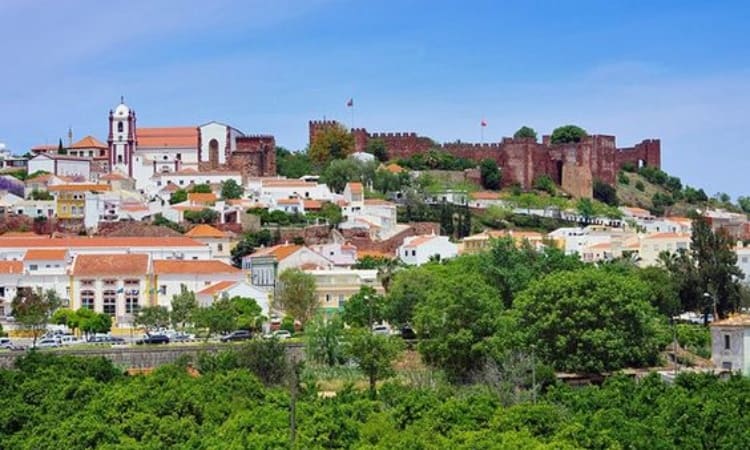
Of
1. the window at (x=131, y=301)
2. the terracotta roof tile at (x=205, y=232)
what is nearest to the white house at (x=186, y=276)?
the window at (x=131, y=301)

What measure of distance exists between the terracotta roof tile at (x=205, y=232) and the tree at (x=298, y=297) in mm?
9919

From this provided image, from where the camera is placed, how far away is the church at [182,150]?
3194 inches

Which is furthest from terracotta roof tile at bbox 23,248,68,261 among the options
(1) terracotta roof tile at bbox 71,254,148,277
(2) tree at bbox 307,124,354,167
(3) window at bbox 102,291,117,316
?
(2) tree at bbox 307,124,354,167

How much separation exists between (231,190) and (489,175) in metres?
20.9

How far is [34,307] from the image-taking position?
Answer: 162ft

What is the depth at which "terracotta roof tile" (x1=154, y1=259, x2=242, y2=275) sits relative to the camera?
54.2 m

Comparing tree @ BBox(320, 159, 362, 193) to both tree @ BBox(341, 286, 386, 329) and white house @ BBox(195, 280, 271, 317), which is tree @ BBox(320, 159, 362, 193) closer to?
white house @ BBox(195, 280, 271, 317)

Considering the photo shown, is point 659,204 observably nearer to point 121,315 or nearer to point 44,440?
point 121,315

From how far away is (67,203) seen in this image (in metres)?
69.1

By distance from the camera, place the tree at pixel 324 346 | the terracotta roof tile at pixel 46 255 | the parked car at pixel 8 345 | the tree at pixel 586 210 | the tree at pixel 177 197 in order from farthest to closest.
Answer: the tree at pixel 586 210 < the tree at pixel 177 197 < the terracotta roof tile at pixel 46 255 < the parked car at pixel 8 345 < the tree at pixel 324 346

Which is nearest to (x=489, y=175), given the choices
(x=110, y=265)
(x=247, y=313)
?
(x=110, y=265)

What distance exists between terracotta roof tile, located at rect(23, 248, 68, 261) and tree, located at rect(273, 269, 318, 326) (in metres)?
8.83

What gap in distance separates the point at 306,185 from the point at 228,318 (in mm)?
28353

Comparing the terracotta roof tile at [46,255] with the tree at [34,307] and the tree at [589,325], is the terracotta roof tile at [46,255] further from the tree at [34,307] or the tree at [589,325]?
the tree at [589,325]
